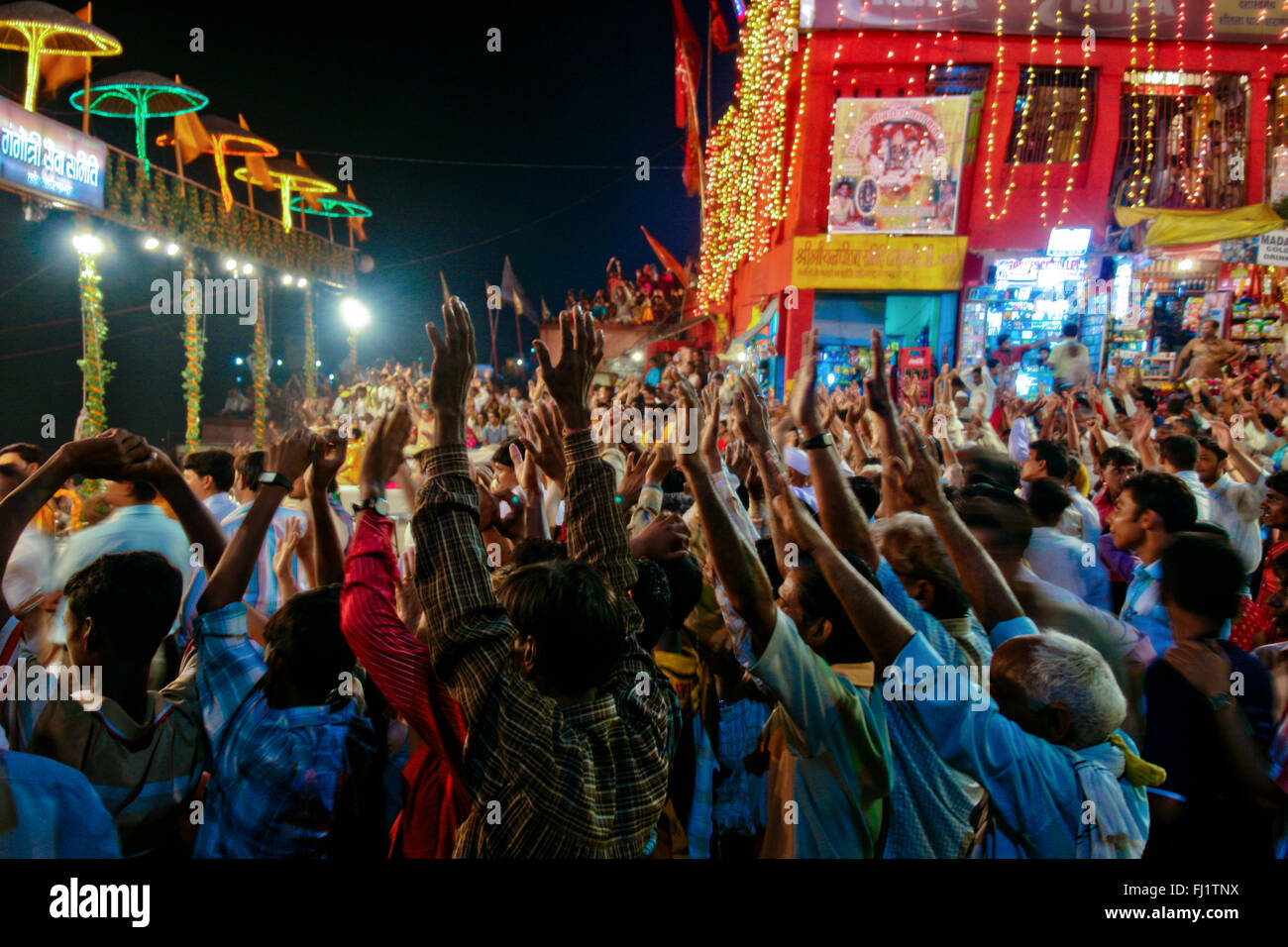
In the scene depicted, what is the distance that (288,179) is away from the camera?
2242cm

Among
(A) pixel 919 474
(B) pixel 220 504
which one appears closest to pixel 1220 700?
(A) pixel 919 474

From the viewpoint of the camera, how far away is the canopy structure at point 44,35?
11.1 meters

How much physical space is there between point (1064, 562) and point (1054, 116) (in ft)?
54.9

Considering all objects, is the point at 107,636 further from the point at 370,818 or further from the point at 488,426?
the point at 488,426

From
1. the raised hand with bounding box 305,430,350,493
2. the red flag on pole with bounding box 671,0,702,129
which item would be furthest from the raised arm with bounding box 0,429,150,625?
the red flag on pole with bounding box 671,0,702,129

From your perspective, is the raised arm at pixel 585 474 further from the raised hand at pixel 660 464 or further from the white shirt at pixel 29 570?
the white shirt at pixel 29 570

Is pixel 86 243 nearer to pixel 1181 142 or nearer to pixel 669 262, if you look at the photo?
pixel 1181 142

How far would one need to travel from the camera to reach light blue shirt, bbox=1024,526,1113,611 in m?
3.54

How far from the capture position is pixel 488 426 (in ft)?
44.7

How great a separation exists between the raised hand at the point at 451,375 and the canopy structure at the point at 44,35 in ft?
42.0

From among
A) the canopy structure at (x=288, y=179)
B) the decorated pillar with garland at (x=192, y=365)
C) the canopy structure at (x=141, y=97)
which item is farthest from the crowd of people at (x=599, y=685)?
the canopy structure at (x=288, y=179)

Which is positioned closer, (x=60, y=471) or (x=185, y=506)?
(x=60, y=471)

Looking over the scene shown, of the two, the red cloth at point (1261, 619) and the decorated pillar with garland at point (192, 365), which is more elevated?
the decorated pillar with garland at point (192, 365)

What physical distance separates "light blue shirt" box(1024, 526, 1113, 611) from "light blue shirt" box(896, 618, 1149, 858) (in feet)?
5.44
